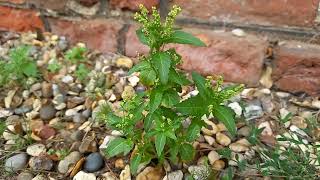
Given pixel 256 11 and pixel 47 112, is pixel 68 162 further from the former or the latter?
pixel 256 11

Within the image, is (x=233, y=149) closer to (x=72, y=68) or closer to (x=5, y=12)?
(x=72, y=68)

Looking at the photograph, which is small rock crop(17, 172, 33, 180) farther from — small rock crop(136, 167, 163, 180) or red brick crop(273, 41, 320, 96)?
red brick crop(273, 41, 320, 96)

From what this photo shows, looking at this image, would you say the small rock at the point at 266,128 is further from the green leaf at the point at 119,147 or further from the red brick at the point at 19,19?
the red brick at the point at 19,19

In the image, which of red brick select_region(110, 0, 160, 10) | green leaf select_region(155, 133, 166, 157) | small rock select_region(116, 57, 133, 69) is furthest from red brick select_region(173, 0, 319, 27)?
green leaf select_region(155, 133, 166, 157)

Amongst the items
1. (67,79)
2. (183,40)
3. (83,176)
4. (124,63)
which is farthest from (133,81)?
(183,40)

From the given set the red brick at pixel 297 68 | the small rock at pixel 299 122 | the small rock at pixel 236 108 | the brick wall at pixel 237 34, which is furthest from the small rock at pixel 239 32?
the small rock at pixel 299 122

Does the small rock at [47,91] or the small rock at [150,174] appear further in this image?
the small rock at [47,91]
